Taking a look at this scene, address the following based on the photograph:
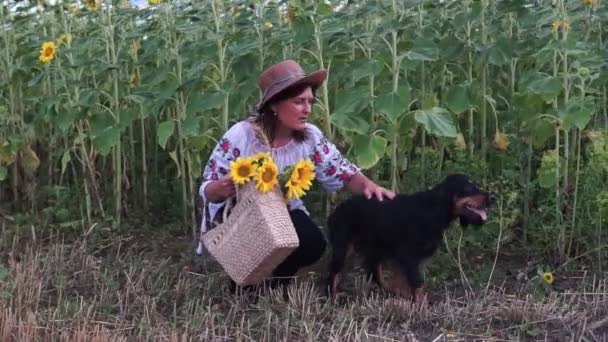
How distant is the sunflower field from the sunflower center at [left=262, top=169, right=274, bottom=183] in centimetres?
60

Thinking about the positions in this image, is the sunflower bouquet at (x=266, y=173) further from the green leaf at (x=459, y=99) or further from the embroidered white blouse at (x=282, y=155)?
the green leaf at (x=459, y=99)

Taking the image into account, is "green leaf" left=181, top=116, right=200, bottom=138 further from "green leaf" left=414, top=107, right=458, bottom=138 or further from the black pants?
"green leaf" left=414, top=107, right=458, bottom=138

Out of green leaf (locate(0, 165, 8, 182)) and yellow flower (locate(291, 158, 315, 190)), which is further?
green leaf (locate(0, 165, 8, 182))

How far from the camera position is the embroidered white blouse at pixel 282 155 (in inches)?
152

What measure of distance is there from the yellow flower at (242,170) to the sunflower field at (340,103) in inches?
25.8

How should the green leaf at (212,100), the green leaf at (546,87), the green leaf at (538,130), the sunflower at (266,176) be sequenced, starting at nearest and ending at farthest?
the sunflower at (266,176), the green leaf at (546,87), the green leaf at (538,130), the green leaf at (212,100)

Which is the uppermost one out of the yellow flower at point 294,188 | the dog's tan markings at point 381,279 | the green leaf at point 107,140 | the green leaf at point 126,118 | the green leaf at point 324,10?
the green leaf at point 324,10

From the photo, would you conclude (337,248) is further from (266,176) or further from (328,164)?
(266,176)

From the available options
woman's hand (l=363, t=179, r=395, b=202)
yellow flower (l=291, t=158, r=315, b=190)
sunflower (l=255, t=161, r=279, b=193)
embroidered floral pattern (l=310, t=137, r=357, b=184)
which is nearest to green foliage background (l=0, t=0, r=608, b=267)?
embroidered floral pattern (l=310, t=137, r=357, b=184)

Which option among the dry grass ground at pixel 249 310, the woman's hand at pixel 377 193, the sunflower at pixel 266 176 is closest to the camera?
the dry grass ground at pixel 249 310

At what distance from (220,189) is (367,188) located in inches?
22.5

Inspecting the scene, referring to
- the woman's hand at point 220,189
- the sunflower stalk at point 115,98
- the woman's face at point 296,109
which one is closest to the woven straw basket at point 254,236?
the woman's hand at point 220,189

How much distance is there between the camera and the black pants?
391 cm

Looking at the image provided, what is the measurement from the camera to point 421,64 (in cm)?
464
